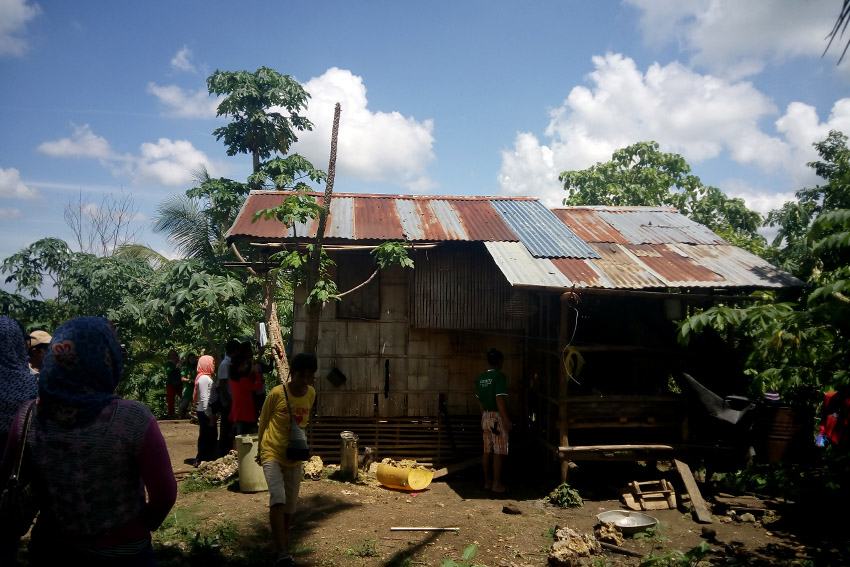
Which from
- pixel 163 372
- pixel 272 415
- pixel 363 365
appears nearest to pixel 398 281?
pixel 363 365

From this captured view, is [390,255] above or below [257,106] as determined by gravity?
below

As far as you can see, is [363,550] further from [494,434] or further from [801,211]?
[801,211]

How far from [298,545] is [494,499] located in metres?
2.97

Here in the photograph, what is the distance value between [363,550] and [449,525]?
1237 millimetres

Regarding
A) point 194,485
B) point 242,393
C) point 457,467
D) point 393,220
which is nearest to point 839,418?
point 457,467

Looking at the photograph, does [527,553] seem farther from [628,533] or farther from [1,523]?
[1,523]

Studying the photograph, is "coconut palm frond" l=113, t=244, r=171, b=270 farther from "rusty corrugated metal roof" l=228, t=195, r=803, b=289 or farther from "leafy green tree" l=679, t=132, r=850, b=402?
"leafy green tree" l=679, t=132, r=850, b=402

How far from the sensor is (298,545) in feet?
18.2

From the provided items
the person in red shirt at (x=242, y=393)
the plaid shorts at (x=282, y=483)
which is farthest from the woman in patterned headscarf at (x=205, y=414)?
the plaid shorts at (x=282, y=483)

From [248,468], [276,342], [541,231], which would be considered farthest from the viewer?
[276,342]

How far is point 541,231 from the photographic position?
31.3 feet

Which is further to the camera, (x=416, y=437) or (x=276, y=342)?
(x=276, y=342)

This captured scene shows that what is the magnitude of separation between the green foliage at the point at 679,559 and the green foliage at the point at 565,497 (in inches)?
79.7

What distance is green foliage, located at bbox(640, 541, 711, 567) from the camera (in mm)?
4359
